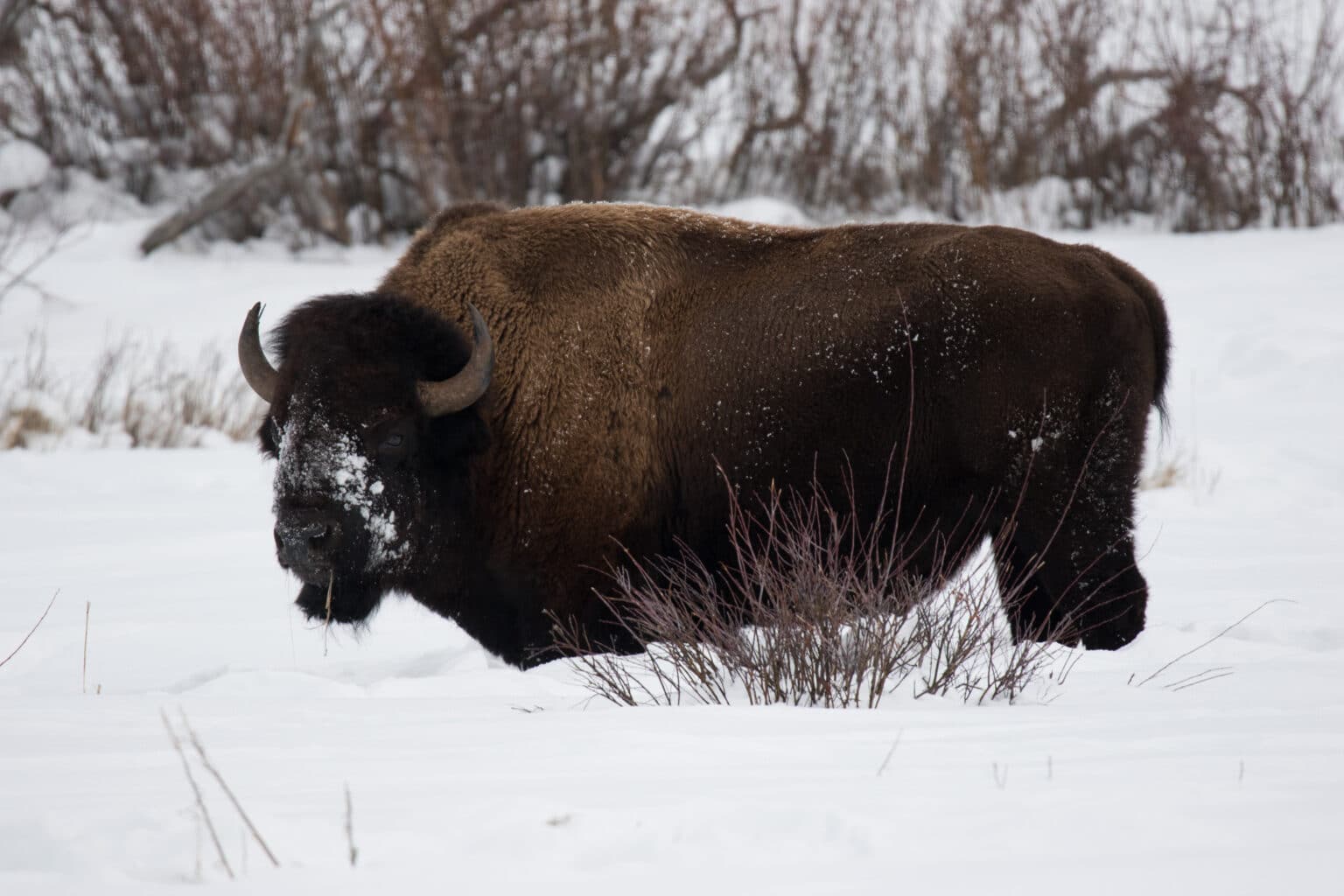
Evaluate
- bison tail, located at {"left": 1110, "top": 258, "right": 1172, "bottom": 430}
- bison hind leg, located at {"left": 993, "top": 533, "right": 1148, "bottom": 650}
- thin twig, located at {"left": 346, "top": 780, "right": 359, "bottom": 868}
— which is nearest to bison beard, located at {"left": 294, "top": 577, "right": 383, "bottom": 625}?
bison hind leg, located at {"left": 993, "top": 533, "right": 1148, "bottom": 650}

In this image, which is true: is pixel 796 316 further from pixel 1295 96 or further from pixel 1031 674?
pixel 1295 96

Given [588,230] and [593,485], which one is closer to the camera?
[593,485]

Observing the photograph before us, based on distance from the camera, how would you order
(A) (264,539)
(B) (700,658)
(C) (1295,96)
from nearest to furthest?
(B) (700,658) < (A) (264,539) < (C) (1295,96)

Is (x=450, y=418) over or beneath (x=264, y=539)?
over

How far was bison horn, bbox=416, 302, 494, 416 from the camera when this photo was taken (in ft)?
15.3

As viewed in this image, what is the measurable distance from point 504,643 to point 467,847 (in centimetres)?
278

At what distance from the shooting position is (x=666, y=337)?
16.4ft

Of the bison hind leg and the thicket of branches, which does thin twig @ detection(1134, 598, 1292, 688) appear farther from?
the thicket of branches

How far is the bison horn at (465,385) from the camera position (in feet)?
15.3

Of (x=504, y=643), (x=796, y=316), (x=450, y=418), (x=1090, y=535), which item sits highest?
(x=796, y=316)

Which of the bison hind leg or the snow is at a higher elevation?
the bison hind leg

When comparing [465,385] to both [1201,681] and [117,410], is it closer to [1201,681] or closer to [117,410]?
[1201,681]

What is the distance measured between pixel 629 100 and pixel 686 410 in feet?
40.2

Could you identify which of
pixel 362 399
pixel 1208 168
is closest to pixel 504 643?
pixel 362 399
